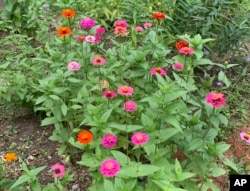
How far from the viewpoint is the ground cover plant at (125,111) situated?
83.7 inches

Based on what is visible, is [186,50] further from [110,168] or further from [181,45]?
[110,168]

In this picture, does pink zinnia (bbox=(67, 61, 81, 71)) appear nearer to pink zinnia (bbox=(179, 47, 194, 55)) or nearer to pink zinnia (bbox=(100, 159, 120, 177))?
pink zinnia (bbox=(179, 47, 194, 55))

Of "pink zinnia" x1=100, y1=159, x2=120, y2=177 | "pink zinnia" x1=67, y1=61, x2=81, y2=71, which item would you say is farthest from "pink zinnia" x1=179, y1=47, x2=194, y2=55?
"pink zinnia" x1=100, y1=159, x2=120, y2=177

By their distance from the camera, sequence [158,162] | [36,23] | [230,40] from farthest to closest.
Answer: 1. [36,23]
2. [230,40]
3. [158,162]

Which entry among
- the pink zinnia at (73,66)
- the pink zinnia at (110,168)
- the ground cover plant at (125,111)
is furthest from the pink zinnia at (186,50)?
the pink zinnia at (110,168)

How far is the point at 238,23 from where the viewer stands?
347cm

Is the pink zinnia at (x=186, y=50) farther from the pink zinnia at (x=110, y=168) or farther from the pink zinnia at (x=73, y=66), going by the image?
the pink zinnia at (x=110, y=168)

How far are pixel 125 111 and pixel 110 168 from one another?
0.63 m

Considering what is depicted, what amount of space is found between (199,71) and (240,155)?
A: 35.5 inches

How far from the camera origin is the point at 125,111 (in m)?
2.50

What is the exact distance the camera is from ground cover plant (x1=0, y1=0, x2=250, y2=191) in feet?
6.97

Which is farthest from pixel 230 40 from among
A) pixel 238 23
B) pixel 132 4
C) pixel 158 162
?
pixel 158 162

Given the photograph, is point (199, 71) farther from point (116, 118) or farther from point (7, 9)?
A: point (7, 9)

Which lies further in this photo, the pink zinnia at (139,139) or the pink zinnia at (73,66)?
the pink zinnia at (73,66)
